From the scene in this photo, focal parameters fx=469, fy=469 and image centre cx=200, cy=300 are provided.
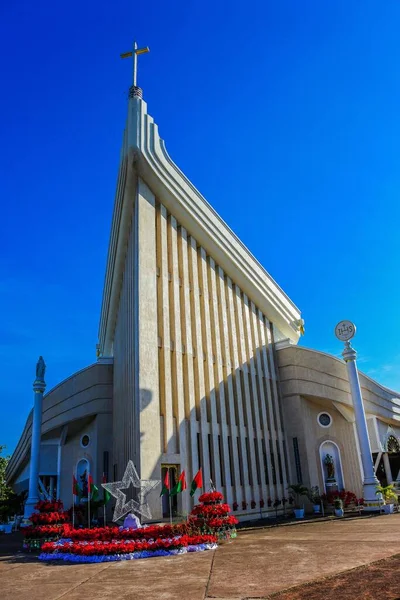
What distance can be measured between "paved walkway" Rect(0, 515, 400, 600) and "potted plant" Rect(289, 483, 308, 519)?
8.83 metres

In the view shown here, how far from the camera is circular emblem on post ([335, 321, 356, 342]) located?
24.9 m

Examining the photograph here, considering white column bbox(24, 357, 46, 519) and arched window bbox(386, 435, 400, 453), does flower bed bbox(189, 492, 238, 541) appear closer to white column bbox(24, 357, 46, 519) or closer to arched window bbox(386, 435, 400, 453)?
white column bbox(24, 357, 46, 519)

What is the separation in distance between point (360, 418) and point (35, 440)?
16.4 metres

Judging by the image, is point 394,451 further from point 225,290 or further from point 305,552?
point 305,552

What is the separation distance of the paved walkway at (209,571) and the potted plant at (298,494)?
8826 millimetres

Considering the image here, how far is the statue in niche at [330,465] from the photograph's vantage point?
26.2 meters

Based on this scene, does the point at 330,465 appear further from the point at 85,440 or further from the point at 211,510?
the point at 85,440

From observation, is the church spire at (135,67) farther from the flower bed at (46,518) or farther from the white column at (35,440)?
the flower bed at (46,518)

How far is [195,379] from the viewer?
21047mm

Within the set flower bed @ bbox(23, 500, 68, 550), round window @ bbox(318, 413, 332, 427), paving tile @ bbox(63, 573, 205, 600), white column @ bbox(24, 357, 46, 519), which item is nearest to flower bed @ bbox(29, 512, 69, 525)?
flower bed @ bbox(23, 500, 68, 550)

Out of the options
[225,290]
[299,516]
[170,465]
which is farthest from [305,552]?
[225,290]

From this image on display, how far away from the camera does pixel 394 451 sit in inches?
1203

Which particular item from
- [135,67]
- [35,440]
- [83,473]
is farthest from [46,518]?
[135,67]

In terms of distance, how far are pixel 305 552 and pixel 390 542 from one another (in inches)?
90.3
